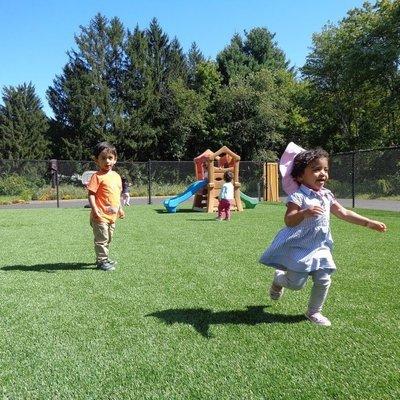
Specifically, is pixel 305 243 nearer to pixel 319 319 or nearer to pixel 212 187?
pixel 319 319

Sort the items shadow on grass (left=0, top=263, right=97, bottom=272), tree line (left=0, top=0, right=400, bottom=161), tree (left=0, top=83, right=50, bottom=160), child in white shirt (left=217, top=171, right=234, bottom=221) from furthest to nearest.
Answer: tree (left=0, top=83, right=50, bottom=160)
tree line (left=0, top=0, right=400, bottom=161)
child in white shirt (left=217, top=171, right=234, bottom=221)
shadow on grass (left=0, top=263, right=97, bottom=272)

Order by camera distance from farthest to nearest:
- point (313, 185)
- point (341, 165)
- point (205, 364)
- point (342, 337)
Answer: point (341, 165) < point (313, 185) < point (342, 337) < point (205, 364)

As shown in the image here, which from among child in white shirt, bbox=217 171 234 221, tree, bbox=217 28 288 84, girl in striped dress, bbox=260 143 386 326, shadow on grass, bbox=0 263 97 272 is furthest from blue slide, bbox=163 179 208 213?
tree, bbox=217 28 288 84

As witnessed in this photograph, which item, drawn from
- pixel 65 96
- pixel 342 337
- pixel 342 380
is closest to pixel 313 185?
pixel 342 337

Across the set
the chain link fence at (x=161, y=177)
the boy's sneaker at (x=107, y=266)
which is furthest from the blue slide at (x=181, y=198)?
the boy's sneaker at (x=107, y=266)

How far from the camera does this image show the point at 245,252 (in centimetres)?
737

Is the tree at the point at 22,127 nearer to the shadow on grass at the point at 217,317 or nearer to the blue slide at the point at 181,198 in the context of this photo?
the blue slide at the point at 181,198

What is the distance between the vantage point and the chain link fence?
22781mm

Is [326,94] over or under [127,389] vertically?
over

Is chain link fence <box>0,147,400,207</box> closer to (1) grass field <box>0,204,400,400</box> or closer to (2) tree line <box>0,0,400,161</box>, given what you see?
(2) tree line <box>0,0,400,161</box>

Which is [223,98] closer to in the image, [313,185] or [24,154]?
[24,154]

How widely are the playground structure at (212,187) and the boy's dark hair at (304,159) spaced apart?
39.9 ft

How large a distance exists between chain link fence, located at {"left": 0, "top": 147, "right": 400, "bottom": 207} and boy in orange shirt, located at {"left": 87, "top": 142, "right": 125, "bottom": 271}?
1576cm

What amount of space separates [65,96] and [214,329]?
39825 mm
